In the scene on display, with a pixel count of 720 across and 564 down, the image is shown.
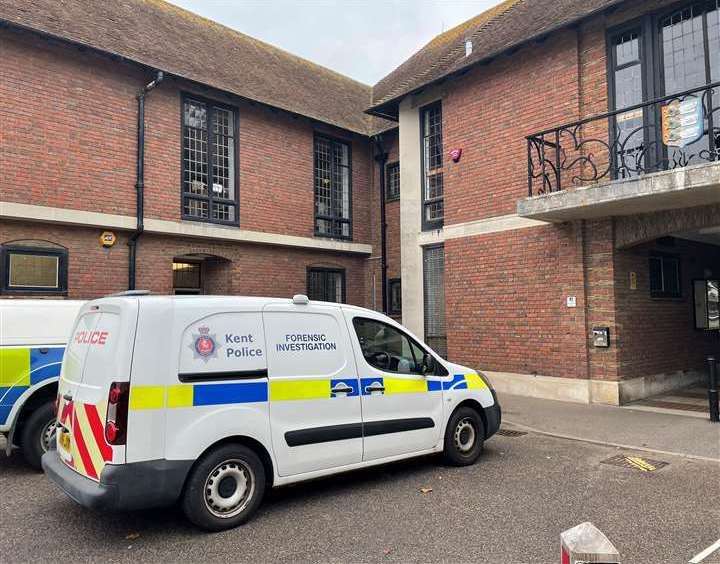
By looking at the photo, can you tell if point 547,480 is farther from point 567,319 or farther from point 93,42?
point 93,42

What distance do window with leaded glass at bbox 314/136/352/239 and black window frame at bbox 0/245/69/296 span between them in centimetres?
623

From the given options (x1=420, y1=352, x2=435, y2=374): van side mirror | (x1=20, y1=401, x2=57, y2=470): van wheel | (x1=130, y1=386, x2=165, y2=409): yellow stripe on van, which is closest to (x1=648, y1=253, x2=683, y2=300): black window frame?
(x1=420, y1=352, x2=435, y2=374): van side mirror

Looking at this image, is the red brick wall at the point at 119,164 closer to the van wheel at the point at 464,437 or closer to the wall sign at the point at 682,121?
the van wheel at the point at 464,437

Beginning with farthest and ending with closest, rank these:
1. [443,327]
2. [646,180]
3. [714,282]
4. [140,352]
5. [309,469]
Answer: [443,327]
[714,282]
[646,180]
[309,469]
[140,352]

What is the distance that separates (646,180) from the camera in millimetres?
7965

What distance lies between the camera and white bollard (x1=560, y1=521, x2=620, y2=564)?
1879mm

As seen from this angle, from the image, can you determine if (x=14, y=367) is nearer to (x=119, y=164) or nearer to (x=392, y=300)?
(x=119, y=164)

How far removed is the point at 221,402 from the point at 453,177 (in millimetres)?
8892

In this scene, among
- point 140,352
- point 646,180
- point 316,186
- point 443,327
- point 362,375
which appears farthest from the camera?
point 316,186

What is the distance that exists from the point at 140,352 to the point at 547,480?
13.6ft

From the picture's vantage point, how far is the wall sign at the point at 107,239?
10828 millimetres

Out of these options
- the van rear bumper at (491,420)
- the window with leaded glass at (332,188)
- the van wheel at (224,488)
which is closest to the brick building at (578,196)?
the window with leaded glass at (332,188)

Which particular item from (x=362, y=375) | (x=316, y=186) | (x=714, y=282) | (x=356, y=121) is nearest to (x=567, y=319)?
(x=714, y=282)

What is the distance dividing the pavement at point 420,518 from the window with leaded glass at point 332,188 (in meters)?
9.43
